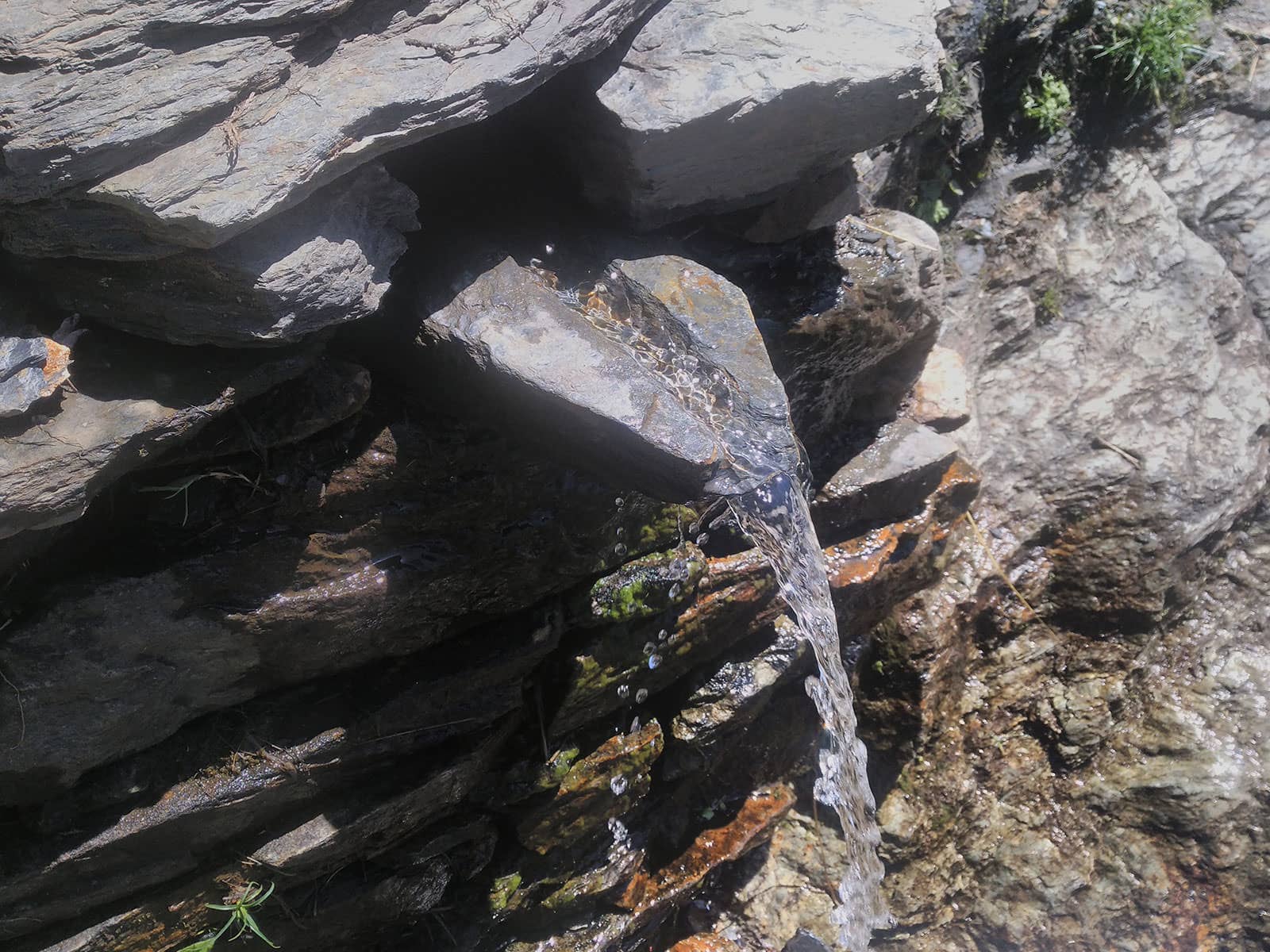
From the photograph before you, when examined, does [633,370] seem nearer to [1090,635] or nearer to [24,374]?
[24,374]

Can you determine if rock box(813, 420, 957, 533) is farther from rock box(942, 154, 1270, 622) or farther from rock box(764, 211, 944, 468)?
rock box(942, 154, 1270, 622)

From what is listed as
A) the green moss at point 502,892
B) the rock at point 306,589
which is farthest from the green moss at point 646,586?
the green moss at point 502,892

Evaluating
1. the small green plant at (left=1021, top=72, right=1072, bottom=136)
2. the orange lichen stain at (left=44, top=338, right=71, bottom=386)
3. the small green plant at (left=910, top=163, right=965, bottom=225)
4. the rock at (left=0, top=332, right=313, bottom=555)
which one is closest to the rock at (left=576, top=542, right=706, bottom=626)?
the rock at (left=0, top=332, right=313, bottom=555)

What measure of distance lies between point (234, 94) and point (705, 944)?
4.60m

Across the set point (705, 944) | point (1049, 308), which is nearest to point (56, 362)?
point (705, 944)

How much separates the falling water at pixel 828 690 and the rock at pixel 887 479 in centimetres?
47

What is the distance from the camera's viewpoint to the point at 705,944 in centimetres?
505

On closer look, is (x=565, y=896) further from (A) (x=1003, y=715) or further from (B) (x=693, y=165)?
(B) (x=693, y=165)

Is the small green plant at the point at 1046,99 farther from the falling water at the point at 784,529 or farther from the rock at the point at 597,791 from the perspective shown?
the rock at the point at 597,791

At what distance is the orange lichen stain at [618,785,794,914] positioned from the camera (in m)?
4.76

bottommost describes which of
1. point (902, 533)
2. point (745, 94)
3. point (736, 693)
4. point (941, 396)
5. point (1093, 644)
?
point (1093, 644)

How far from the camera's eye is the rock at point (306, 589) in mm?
2939

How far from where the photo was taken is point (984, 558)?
5.26 meters

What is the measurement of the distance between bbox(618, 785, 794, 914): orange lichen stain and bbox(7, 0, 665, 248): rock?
371 centimetres
